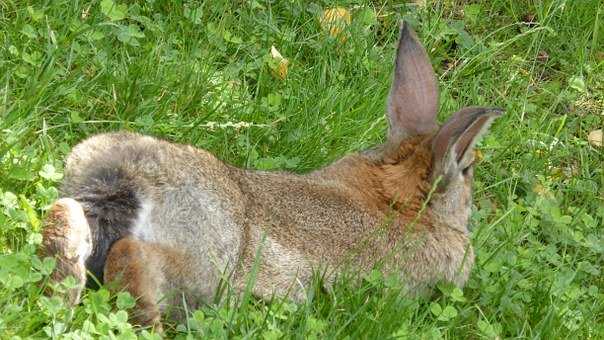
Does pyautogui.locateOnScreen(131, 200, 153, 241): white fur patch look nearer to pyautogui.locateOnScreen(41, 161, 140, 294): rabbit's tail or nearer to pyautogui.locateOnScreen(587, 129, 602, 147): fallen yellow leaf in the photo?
pyautogui.locateOnScreen(41, 161, 140, 294): rabbit's tail

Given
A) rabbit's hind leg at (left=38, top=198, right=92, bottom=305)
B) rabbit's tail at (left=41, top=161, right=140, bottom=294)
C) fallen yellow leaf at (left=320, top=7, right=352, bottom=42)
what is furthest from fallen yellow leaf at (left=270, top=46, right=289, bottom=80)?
rabbit's hind leg at (left=38, top=198, right=92, bottom=305)

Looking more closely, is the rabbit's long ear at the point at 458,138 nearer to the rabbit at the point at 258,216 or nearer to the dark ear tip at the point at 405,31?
the rabbit at the point at 258,216

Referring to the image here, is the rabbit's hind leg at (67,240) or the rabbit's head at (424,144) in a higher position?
the rabbit's hind leg at (67,240)

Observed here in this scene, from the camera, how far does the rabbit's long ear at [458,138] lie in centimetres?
617

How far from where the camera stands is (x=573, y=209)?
24.0 ft

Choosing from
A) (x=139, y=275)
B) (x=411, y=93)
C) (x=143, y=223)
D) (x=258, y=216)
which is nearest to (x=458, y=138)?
(x=411, y=93)

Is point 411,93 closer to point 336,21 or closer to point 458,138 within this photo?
point 458,138

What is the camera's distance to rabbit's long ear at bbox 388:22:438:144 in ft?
22.2

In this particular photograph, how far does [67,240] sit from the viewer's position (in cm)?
543

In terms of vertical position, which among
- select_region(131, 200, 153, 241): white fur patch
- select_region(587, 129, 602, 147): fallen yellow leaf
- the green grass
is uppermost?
select_region(131, 200, 153, 241): white fur patch

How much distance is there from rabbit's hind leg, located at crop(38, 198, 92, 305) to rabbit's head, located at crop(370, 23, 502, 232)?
5.07ft

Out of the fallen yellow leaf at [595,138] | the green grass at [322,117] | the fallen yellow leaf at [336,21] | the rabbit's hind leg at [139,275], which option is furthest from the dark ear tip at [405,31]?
the rabbit's hind leg at [139,275]

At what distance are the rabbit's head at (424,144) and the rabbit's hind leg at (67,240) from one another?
5.07 ft

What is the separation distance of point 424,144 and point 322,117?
3.09 feet
